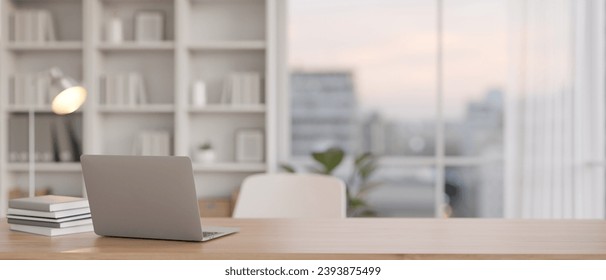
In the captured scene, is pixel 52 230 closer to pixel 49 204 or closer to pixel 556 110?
pixel 49 204

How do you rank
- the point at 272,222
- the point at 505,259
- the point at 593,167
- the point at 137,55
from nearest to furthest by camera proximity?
the point at 505,259
the point at 272,222
the point at 593,167
the point at 137,55

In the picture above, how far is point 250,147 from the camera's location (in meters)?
4.61

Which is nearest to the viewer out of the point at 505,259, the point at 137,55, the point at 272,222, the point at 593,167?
the point at 505,259

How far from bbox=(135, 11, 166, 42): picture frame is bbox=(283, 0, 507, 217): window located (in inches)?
34.1

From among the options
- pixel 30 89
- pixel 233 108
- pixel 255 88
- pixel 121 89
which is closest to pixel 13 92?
pixel 30 89

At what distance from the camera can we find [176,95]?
14.7ft

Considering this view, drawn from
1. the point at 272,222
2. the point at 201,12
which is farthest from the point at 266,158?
the point at 272,222

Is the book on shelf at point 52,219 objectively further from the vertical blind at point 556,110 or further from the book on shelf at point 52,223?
the vertical blind at point 556,110

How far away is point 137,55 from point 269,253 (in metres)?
3.32

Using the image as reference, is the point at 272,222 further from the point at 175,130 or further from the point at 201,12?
the point at 201,12

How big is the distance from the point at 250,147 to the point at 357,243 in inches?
111

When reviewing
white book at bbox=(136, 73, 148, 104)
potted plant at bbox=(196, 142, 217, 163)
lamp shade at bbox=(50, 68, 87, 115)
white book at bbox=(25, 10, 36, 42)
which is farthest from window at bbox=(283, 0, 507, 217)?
lamp shade at bbox=(50, 68, 87, 115)

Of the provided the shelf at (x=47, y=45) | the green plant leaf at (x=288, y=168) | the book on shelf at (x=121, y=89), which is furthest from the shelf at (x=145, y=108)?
the green plant leaf at (x=288, y=168)

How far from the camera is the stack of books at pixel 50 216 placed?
2.02 m
